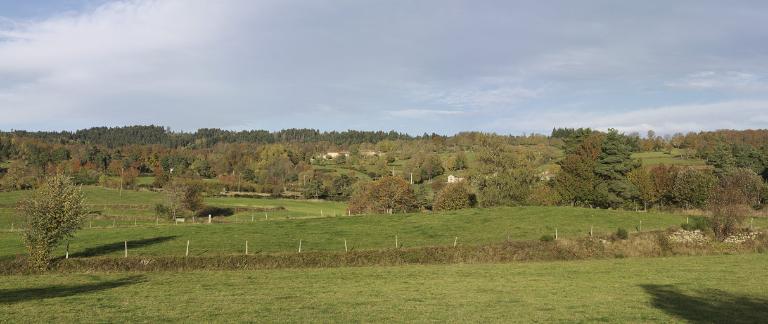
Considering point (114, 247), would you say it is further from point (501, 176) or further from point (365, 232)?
point (501, 176)

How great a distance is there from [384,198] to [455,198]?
13.1 meters

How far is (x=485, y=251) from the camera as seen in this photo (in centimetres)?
4275

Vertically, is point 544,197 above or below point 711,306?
above

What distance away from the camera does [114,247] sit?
47375mm

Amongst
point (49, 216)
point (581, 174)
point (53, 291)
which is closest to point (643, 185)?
point (581, 174)

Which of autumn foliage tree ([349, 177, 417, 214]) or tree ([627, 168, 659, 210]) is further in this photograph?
autumn foliage tree ([349, 177, 417, 214])

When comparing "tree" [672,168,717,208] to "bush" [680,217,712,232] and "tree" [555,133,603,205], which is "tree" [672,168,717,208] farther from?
"bush" [680,217,712,232]

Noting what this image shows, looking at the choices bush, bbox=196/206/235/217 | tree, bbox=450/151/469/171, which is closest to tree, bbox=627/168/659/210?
bush, bbox=196/206/235/217

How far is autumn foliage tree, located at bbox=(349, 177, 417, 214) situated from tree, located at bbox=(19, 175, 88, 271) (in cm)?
5849

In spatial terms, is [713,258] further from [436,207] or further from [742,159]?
[742,159]

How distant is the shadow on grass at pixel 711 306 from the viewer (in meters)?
19.5

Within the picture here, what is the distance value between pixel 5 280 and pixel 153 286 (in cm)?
1173

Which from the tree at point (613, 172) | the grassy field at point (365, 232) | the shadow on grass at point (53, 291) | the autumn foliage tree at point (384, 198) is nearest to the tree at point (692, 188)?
the tree at point (613, 172)

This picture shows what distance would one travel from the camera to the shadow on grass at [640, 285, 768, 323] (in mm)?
19531
